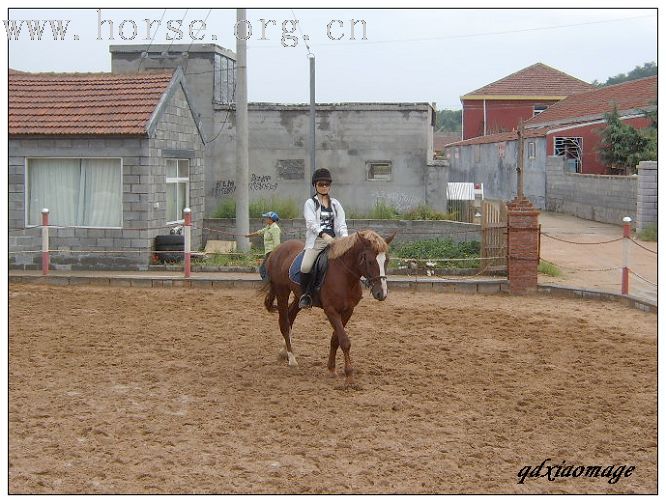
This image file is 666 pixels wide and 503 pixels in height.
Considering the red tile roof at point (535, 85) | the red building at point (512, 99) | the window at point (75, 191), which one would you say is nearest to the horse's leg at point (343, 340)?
the window at point (75, 191)

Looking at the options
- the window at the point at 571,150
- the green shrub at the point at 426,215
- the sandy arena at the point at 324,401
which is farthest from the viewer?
the window at the point at 571,150

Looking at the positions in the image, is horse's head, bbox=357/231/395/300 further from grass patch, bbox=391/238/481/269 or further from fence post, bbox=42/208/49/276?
fence post, bbox=42/208/49/276

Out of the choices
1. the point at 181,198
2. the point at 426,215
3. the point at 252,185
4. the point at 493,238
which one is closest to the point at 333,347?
the point at 493,238

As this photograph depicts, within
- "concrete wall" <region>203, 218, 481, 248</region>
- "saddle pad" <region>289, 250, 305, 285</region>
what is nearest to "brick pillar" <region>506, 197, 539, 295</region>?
"concrete wall" <region>203, 218, 481, 248</region>

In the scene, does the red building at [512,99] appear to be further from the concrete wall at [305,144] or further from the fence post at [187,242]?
the fence post at [187,242]

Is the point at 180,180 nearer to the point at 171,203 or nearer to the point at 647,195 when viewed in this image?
the point at 171,203

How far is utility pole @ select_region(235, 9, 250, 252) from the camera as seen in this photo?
19.2 metres

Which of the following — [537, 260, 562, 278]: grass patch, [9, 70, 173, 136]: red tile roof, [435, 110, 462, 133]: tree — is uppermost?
[435, 110, 462, 133]: tree

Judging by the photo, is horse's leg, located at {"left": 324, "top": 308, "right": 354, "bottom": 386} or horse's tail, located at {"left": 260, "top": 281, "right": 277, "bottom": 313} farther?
horse's tail, located at {"left": 260, "top": 281, "right": 277, "bottom": 313}

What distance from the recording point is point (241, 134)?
784 inches

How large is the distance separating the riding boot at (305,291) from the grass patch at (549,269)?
923 centimetres

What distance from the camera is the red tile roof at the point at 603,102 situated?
35812 millimetres

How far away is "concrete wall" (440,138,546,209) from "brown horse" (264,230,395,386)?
93.8ft

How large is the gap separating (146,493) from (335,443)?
6.13ft
